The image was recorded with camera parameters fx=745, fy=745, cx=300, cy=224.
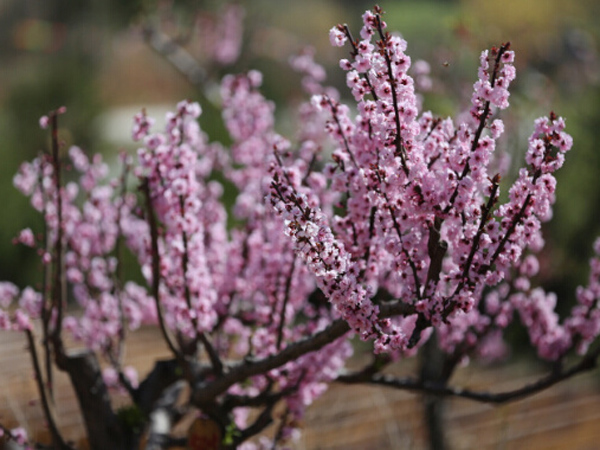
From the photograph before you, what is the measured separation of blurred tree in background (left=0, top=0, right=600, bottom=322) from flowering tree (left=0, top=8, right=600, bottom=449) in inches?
10.6

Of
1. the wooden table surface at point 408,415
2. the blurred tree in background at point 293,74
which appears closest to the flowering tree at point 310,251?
the blurred tree in background at point 293,74

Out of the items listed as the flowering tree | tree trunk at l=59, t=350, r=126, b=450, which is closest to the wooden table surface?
the flowering tree

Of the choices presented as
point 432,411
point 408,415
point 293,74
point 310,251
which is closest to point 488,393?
point 310,251

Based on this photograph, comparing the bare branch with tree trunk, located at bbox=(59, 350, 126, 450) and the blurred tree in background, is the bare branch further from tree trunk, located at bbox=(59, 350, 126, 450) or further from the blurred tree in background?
the blurred tree in background

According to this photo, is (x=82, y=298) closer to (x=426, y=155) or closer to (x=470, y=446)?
(x=426, y=155)

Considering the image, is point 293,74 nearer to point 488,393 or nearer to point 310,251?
point 488,393

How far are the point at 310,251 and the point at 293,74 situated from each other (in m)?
13.0

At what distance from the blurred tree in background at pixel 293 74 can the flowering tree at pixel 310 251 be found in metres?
0.27

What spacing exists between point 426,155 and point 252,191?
1.33 m

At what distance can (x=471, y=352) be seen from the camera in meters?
3.01

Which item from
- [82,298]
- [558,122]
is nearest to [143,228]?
[82,298]

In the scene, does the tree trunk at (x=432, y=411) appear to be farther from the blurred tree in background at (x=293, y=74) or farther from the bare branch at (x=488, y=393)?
the bare branch at (x=488, y=393)

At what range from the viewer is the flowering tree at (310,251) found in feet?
5.57

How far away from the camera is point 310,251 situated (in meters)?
1.62
